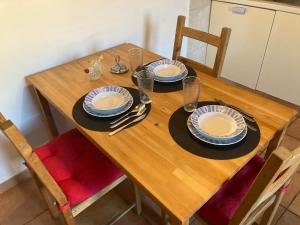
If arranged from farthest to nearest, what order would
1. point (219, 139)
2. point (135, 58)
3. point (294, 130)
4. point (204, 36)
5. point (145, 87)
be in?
point (294, 130) → point (204, 36) → point (135, 58) → point (145, 87) → point (219, 139)

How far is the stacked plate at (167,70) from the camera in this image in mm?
1270

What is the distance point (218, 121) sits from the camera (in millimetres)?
1017

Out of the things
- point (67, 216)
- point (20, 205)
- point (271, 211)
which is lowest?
point (20, 205)

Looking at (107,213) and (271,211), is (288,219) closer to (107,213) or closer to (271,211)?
(271,211)

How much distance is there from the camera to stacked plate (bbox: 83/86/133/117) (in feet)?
3.47

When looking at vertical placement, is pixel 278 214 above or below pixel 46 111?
below

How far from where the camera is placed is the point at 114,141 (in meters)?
0.95

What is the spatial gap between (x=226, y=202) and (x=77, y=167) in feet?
2.18

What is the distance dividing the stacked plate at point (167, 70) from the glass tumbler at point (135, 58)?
0.22 feet

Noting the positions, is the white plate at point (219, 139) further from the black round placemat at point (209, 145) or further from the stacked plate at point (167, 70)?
the stacked plate at point (167, 70)

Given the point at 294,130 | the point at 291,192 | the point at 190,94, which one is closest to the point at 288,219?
the point at 291,192

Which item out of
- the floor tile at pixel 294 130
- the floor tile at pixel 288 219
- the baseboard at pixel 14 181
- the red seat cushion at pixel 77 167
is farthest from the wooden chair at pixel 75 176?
the floor tile at pixel 294 130

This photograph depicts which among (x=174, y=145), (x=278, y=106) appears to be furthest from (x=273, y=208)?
(x=174, y=145)

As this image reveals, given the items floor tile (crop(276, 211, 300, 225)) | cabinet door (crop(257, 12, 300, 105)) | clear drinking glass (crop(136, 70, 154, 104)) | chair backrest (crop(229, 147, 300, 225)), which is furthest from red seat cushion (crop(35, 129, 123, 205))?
cabinet door (crop(257, 12, 300, 105))
